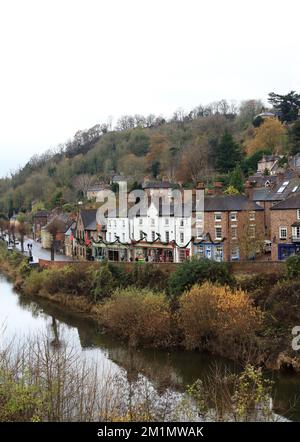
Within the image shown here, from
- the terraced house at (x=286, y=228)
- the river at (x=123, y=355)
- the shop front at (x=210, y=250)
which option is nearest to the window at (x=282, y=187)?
the terraced house at (x=286, y=228)

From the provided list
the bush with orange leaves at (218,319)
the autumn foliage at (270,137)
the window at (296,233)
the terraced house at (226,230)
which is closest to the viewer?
the bush with orange leaves at (218,319)

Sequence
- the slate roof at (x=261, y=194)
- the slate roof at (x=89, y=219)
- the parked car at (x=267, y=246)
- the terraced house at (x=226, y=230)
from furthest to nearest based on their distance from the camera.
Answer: the slate roof at (x=89, y=219), the slate roof at (x=261, y=194), the parked car at (x=267, y=246), the terraced house at (x=226, y=230)

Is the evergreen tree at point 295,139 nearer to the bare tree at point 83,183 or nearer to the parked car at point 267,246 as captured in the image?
the parked car at point 267,246

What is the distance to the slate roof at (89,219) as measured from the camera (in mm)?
51228

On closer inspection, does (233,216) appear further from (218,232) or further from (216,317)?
(216,317)

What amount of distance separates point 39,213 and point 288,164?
132 feet

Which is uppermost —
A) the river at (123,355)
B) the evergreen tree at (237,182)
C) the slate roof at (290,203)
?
the evergreen tree at (237,182)

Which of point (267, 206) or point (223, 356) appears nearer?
point (223, 356)

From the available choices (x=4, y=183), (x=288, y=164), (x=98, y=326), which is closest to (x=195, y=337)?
(x=98, y=326)

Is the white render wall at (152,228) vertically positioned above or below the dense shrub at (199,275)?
above

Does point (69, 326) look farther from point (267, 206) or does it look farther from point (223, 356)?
point (267, 206)

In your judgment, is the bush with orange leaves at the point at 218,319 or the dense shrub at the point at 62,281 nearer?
the bush with orange leaves at the point at 218,319

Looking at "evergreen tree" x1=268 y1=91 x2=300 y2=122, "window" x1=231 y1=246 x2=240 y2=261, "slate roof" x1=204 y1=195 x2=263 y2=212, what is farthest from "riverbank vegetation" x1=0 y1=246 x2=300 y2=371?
"evergreen tree" x1=268 y1=91 x2=300 y2=122
